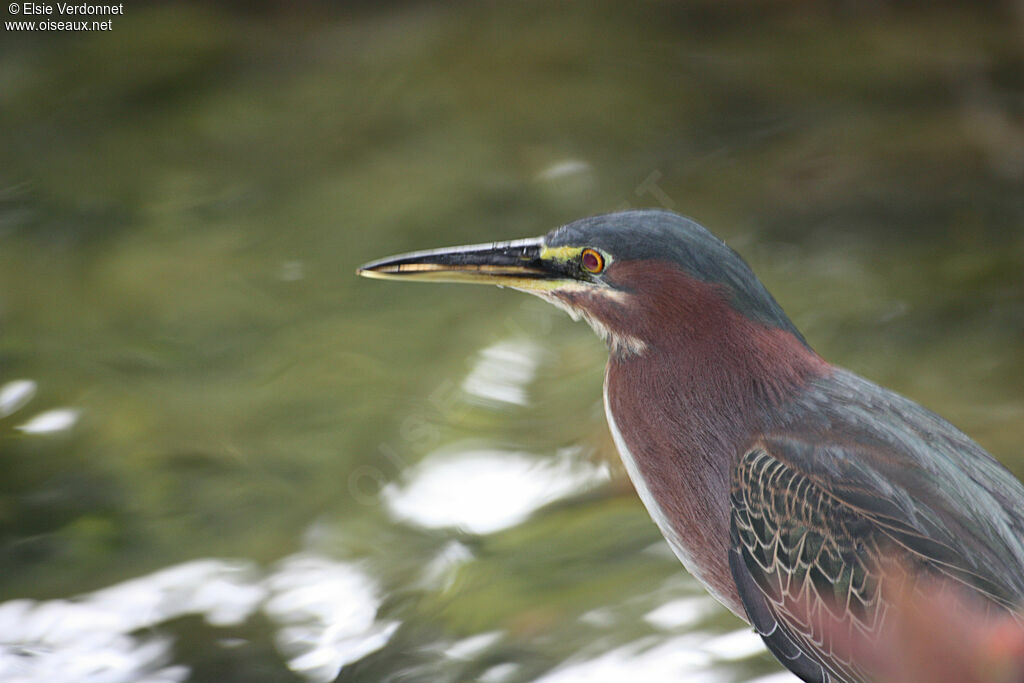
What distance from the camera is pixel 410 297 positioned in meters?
4.50

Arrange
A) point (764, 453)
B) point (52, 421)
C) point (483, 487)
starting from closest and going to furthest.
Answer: point (764, 453) < point (483, 487) < point (52, 421)

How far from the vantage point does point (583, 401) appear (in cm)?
389

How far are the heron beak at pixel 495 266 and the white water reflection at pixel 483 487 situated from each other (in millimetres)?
1048

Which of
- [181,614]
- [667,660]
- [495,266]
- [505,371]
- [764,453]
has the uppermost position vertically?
[505,371]

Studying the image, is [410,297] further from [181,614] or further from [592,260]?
[592,260]

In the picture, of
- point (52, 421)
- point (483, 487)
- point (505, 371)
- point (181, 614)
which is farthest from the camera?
point (505, 371)

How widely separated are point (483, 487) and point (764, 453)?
1422 mm

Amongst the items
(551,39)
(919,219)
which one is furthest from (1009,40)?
(551,39)

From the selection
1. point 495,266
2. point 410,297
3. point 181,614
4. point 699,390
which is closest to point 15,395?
point 181,614

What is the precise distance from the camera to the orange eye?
7.92 feet

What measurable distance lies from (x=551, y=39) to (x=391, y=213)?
5.79 ft

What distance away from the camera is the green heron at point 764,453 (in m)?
2.15

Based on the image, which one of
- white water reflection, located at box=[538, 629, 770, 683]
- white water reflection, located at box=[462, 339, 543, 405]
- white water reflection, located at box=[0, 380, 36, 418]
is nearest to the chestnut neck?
white water reflection, located at box=[538, 629, 770, 683]

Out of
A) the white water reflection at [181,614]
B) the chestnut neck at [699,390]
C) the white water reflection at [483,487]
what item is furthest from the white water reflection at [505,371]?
the chestnut neck at [699,390]
